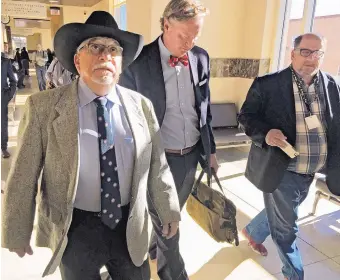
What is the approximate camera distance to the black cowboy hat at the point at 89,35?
1.33 m

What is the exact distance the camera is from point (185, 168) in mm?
2086

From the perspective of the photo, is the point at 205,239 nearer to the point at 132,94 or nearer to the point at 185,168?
the point at 185,168

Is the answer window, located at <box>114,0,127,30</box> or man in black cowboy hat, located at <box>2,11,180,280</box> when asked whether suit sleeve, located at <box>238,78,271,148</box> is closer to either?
man in black cowboy hat, located at <box>2,11,180,280</box>

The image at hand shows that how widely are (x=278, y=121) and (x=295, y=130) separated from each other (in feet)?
0.38

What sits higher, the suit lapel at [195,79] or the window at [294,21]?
the window at [294,21]

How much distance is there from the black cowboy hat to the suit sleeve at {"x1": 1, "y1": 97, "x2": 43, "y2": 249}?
265mm

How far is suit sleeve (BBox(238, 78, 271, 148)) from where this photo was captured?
222cm

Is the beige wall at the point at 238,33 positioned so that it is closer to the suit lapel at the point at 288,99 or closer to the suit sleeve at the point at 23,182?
the suit lapel at the point at 288,99

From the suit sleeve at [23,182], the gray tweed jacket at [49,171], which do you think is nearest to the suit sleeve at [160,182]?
the gray tweed jacket at [49,171]

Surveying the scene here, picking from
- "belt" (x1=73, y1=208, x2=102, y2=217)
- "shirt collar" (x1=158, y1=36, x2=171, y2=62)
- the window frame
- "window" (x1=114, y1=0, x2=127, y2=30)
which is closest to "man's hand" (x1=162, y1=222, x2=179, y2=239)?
"belt" (x1=73, y1=208, x2=102, y2=217)

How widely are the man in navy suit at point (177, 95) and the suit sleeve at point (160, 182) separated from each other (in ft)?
1.36

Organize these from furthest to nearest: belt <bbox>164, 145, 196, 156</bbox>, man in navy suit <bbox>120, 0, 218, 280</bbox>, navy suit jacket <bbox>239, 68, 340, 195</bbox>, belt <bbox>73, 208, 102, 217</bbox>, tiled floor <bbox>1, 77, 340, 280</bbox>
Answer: tiled floor <bbox>1, 77, 340, 280</bbox> < navy suit jacket <bbox>239, 68, 340, 195</bbox> < belt <bbox>164, 145, 196, 156</bbox> < man in navy suit <bbox>120, 0, 218, 280</bbox> < belt <bbox>73, 208, 102, 217</bbox>

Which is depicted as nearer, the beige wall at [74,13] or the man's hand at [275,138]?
the man's hand at [275,138]

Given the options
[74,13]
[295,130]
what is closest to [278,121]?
[295,130]
